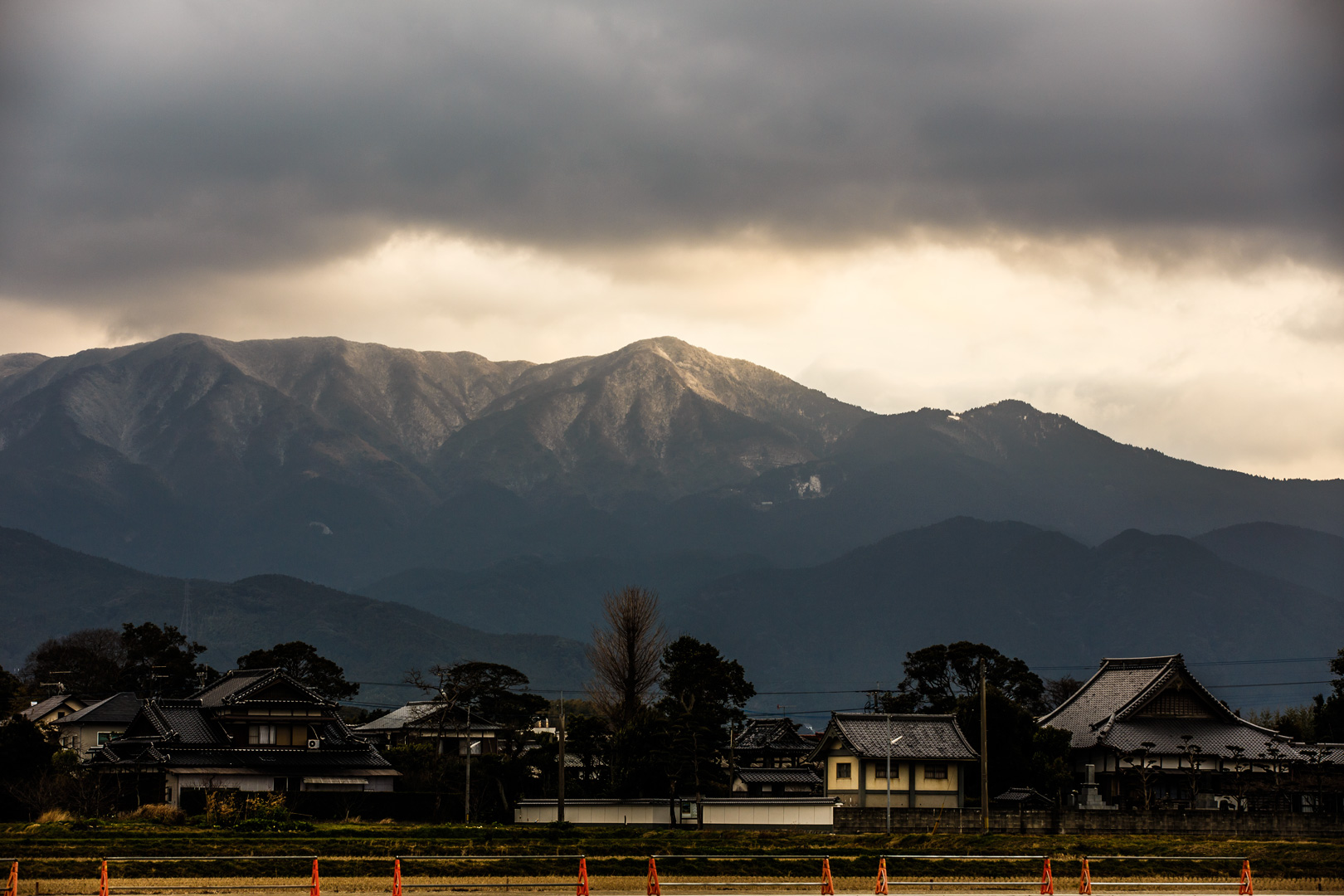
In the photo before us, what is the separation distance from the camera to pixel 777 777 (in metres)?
95.5

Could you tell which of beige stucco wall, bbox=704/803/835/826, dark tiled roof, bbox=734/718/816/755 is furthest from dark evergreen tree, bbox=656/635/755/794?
dark tiled roof, bbox=734/718/816/755

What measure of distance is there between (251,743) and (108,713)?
23.5 m

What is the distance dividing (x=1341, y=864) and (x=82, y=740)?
84.0 meters

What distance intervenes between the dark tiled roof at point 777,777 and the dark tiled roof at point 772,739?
34.0ft

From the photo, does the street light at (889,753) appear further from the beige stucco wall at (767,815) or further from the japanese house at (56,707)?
the japanese house at (56,707)

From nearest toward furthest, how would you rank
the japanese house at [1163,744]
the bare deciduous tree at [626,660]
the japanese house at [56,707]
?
the japanese house at [1163,744] → the bare deciduous tree at [626,660] → the japanese house at [56,707]

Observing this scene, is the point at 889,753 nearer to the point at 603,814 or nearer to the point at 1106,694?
the point at 603,814

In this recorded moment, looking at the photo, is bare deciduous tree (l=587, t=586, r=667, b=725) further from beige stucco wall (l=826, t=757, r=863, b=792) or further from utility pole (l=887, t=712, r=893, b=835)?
utility pole (l=887, t=712, r=893, b=835)

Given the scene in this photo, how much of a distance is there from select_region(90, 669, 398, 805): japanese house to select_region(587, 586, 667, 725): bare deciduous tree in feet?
51.6

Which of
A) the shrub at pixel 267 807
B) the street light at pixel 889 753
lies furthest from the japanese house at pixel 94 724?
the street light at pixel 889 753

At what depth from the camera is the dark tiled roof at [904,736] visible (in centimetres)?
8069

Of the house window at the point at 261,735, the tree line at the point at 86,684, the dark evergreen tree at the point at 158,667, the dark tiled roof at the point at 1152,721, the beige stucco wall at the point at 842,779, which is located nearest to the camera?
the tree line at the point at 86,684

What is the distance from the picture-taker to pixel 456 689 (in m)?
105

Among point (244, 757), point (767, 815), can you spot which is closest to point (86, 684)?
point (244, 757)
